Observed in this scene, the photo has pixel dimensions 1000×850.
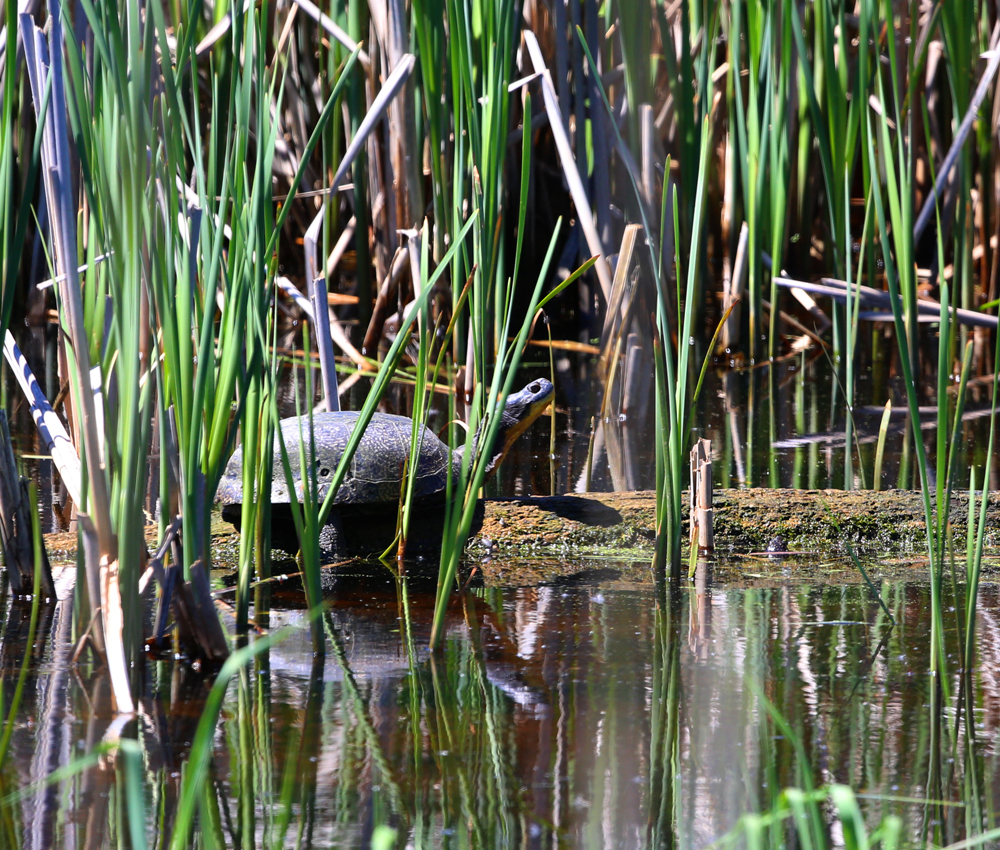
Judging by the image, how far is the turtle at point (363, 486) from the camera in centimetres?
271

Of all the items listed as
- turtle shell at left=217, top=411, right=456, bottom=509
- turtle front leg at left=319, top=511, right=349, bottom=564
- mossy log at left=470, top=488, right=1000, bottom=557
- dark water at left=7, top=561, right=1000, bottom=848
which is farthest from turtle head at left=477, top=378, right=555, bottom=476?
dark water at left=7, top=561, right=1000, bottom=848

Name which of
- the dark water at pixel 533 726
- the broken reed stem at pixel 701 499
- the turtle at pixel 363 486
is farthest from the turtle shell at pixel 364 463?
the broken reed stem at pixel 701 499

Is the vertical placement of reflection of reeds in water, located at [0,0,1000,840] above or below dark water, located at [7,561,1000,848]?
above

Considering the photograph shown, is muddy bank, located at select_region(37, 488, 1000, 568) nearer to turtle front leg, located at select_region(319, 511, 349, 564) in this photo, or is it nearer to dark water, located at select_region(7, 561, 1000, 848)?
turtle front leg, located at select_region(319, 511, 349, 564)

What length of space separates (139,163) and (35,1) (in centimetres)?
141

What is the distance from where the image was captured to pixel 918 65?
426 centimetres

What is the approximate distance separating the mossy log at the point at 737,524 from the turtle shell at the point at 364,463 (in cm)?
23

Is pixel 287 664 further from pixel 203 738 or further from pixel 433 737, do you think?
pixel 203 738

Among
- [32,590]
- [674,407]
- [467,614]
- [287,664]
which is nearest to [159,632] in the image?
[287,664]

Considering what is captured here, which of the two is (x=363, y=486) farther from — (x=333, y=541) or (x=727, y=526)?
(x=727, y=526)

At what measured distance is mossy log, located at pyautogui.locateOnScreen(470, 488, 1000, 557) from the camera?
269 cm

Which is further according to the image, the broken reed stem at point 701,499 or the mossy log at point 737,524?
the mossy log at point 737,524

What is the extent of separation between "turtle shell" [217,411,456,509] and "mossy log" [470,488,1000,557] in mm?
229

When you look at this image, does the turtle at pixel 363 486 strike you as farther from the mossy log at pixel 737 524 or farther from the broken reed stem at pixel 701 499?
the broken reed stem at pixel 701 499
